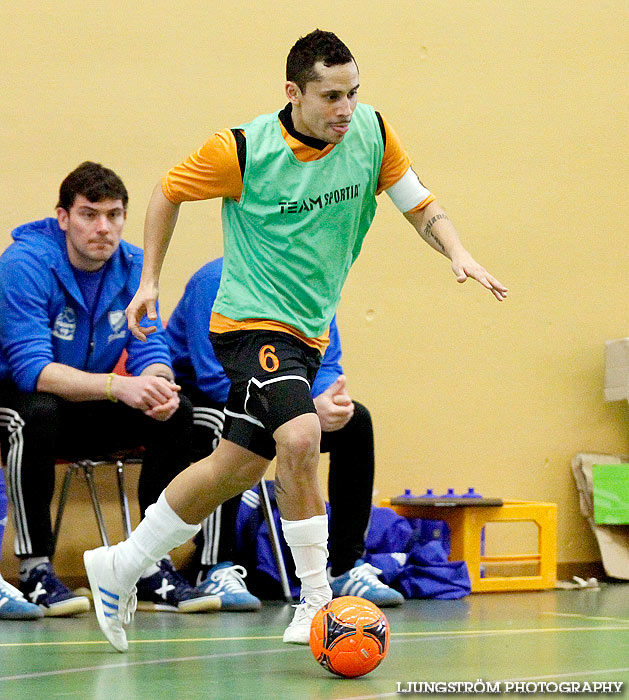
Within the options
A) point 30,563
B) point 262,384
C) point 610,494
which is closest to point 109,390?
point 30,563

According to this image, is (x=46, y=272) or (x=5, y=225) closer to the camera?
(x=46, y=272)

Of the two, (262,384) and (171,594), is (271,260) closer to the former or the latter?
(262,384)

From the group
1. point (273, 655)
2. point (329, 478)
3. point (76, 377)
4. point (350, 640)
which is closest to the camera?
point (350, 640)

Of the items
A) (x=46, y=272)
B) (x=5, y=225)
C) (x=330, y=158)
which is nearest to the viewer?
(x=330, y=158)

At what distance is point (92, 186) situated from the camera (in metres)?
4.21

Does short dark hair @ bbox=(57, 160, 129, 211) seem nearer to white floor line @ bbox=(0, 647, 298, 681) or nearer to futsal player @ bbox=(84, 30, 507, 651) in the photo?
futsal player @ bbox=(84, 30, 507, 651)

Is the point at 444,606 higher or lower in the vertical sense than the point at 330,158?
lower

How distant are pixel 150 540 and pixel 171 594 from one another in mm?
1151

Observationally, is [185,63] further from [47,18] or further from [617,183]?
[617,183]

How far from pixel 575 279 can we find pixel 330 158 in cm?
314

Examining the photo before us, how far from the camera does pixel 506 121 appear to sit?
579 cm

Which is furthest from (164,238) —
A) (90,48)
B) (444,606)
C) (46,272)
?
(90,48)

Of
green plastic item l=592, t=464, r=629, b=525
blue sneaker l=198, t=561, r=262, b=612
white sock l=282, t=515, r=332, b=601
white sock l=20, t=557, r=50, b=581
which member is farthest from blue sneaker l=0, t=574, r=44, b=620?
green plastic item l=592, t=464, r=629, b=525

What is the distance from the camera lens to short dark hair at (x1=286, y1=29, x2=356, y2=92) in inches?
114
